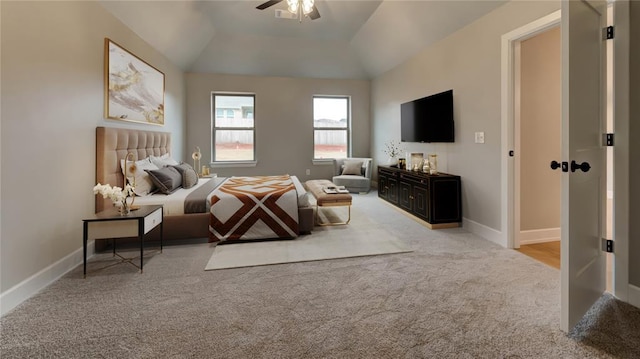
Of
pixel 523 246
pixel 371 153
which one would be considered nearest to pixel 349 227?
pixel 523 246

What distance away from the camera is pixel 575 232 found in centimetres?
177

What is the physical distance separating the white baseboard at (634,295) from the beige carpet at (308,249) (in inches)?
63.9

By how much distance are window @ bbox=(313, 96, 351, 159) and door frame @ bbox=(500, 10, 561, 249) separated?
465 cm

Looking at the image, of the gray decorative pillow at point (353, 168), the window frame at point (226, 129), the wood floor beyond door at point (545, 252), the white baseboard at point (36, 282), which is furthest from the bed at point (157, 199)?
the gray decorative pillow at point (353, 168)

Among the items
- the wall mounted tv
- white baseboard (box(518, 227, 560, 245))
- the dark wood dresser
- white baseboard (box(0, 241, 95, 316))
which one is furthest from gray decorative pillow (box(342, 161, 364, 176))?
white baseboard (box(0, 241, 95, 316))

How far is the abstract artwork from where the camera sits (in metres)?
3.38

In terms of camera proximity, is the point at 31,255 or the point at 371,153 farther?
the point at 371,153

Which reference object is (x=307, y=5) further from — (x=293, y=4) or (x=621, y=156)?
(x=621, y=156)

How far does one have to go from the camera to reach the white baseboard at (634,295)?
2.03m

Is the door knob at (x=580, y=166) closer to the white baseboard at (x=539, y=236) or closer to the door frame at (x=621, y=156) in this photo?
the door frame at (x=621, y=156)

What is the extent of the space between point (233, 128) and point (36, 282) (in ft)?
17.0

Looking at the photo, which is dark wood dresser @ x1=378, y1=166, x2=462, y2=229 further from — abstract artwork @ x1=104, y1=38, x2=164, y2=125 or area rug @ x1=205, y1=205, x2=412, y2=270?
abstract artwork @ x1=104, y1=38, x2=164, y2=125

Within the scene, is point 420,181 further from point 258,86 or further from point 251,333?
point 258,86

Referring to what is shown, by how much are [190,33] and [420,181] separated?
14.9ft
